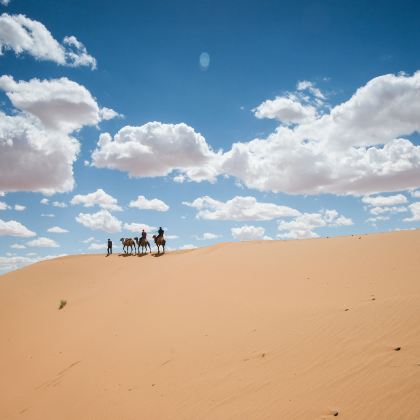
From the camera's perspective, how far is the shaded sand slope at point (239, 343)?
480 centimetres

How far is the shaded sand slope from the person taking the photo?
4.80 metres

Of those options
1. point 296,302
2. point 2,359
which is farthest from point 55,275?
point 296,302

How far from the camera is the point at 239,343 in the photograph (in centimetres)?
700

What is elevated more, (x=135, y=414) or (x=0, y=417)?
(x=135, y=414)

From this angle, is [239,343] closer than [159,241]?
Yes

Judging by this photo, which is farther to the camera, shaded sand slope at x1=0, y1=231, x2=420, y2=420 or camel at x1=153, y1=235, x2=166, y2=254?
camel at x1=153, y1=235, x2=166, y2=254

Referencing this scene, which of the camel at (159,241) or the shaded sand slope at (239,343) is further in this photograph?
the camel at (159,241)

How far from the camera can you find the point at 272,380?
5.32m

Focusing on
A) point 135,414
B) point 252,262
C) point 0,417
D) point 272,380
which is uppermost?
point 252,262

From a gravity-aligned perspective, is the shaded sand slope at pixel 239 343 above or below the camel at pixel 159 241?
below

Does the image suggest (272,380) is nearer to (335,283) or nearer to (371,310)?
(371,310)

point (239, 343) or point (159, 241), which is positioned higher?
point (159, 241)

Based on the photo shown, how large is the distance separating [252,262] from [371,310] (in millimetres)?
8022

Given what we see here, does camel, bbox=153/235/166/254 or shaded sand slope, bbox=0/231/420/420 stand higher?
camel, bbox=153/235/166/254
